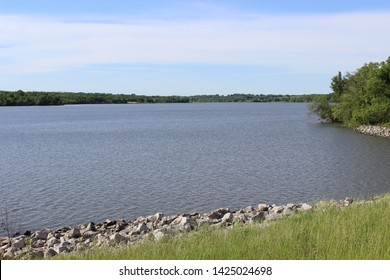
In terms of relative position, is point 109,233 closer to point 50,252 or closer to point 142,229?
point 142,229

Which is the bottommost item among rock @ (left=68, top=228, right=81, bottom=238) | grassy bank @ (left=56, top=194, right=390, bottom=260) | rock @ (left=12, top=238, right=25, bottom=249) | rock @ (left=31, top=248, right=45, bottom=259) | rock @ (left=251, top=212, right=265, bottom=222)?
rock @ (left=68, top=228, right=81, bottom=238)

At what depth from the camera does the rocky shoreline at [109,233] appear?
1289cm

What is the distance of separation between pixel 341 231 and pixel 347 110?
74134 millimetres

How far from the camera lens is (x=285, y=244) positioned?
26.9 ft

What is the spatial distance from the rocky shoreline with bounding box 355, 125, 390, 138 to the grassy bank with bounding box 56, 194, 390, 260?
5442cm

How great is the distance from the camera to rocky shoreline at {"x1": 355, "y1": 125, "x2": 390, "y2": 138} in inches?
2429

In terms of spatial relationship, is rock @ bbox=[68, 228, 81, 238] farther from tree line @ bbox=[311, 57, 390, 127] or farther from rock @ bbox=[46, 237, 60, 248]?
tree line @ bbox=[311, 57, 390, 127]

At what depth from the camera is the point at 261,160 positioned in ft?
122

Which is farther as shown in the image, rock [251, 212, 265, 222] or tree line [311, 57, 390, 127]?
tree line [311, 57, 390, 127]

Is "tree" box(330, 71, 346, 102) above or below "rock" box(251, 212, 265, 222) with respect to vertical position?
above

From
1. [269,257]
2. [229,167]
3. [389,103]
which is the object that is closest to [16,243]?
[269,257]

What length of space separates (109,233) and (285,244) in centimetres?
896

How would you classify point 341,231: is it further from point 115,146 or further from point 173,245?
point 115,146

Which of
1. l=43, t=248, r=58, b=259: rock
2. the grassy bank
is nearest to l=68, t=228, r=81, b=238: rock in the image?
l=43, t=248, r=58, b=259: rock
